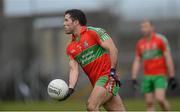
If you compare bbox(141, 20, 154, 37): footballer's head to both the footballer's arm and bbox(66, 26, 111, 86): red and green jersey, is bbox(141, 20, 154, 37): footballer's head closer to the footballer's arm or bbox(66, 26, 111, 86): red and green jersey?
bbox(66, 26, 111, 86): red and green jersey

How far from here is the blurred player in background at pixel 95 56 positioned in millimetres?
10352

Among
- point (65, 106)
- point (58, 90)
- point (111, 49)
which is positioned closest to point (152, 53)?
point (111, 49)

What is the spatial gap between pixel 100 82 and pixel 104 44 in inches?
22.6

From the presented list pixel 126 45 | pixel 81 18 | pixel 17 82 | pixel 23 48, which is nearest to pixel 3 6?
pixel 23 48

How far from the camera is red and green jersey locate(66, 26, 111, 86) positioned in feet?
34.4

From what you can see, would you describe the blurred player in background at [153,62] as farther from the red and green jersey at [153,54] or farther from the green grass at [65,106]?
the green grass at [65,106]

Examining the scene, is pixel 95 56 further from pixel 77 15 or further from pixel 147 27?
pixel 147 27

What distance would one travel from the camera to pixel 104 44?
34.0 ft

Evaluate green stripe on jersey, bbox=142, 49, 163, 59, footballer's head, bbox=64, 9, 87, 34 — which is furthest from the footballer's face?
green stripe on jersey, bbox=142, 49, 163, 59

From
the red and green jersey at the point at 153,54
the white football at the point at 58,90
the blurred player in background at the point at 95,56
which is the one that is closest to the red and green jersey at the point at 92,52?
the blurred player in background at the point at 95,56

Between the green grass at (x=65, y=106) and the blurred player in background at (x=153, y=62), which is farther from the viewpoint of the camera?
the green grass at (x=65, y=106)

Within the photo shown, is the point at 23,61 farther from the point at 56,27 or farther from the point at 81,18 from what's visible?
the point at 81,18

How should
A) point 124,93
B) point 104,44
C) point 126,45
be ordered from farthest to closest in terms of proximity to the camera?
point 126,45 < point 124,93 < point 104,44

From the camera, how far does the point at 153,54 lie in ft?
51.2
